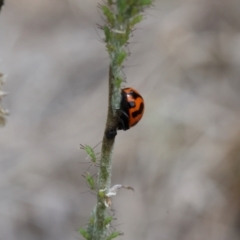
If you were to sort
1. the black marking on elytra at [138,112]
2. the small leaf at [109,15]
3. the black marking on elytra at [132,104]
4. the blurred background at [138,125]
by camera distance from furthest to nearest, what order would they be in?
the blurred background at [138,125], the black marking on elytra at [138,112], the black marking on elytra at [132,104], the small leaf at [109,15]

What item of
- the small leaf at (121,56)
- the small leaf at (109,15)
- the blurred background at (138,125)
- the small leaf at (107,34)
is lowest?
the blurred background at (138,125)

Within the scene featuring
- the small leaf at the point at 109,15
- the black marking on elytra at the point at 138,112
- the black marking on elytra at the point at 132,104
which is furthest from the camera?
the black marking on elytra at the point at 138,112

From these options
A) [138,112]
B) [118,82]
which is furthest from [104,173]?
[138,112]

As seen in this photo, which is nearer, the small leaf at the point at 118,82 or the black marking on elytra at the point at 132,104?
the small leaf at the point at 118,82

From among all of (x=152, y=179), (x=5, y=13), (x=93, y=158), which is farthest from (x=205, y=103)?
(x=93, y=158)

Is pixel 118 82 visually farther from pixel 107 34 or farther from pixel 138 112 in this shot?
pixel 138 112

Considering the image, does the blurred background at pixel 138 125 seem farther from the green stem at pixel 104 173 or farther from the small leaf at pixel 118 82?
the small leaf at pixel 118 82

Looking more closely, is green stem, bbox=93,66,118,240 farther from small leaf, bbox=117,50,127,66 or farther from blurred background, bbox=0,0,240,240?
blurred background, bbox=0,0,240,240

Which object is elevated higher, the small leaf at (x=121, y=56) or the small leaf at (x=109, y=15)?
the small leaf at (x=109, y=15)

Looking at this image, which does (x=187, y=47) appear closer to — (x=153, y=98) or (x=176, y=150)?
(x=153, y=98)

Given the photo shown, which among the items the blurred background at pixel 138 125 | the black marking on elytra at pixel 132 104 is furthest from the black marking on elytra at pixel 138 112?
the blurred background at pixel 138 125
